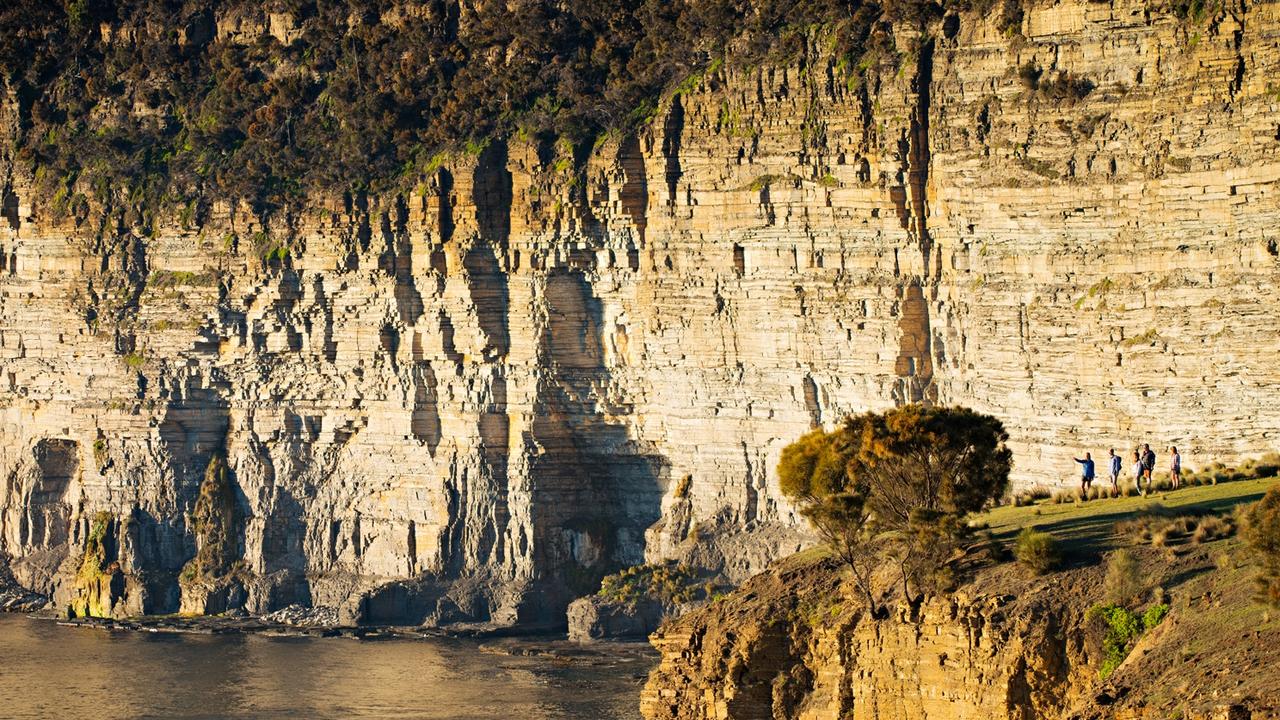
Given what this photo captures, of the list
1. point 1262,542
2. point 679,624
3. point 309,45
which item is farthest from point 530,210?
point 1262,542

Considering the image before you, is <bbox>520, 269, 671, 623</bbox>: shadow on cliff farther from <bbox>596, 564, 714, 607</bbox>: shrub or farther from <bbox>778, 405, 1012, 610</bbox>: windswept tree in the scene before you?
<bbox>778, 405, 1012, 610</bbox>: windswept tree

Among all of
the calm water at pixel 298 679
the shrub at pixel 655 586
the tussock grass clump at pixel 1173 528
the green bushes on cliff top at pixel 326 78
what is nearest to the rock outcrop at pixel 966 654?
the tussock grass clump at pixel 1173 528

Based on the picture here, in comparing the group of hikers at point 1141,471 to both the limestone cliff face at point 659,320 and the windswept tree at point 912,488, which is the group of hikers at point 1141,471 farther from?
the limestone cliff face at point 659,320

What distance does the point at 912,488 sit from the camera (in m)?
48.0

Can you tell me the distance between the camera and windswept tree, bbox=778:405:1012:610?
152ft

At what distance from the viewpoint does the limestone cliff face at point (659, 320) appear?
6091cm

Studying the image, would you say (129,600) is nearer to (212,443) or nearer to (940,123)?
(212,443)

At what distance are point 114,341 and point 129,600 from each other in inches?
289

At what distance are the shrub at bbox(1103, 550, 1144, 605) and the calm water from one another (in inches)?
687

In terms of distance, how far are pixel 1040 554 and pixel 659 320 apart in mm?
28057

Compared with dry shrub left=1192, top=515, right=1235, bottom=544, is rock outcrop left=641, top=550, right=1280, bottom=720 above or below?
below

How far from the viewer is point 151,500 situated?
3132 inches

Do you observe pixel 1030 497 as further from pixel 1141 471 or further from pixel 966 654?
pixel 966 654

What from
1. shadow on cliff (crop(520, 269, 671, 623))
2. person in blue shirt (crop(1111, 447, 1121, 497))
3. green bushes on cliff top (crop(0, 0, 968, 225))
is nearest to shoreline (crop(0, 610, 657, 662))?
shadow on cliff (crop(520, 269, 671, 623))
